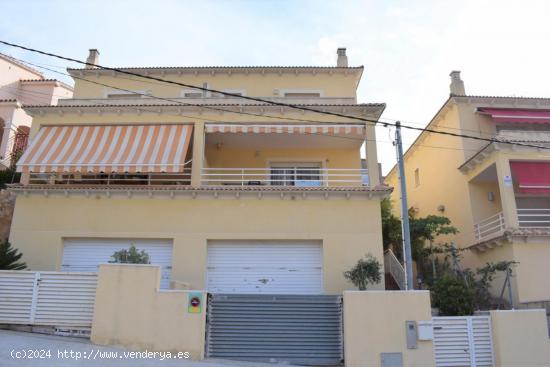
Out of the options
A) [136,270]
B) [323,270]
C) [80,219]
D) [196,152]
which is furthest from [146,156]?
[323,270]

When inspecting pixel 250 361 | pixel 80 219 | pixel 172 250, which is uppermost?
pixel 80 219

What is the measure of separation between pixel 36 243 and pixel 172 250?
5.24 meters

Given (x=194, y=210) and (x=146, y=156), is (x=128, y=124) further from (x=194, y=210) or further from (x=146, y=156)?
(x=194, y=210)

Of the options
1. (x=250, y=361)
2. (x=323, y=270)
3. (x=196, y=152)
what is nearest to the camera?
(x=250, y=361)

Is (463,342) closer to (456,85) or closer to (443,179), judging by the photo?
(443,179)

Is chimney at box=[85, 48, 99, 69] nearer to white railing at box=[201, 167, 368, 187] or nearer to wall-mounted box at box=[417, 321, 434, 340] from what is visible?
white railing at box=[201, 167, 368, 187]

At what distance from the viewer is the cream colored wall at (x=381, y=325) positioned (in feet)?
39.0

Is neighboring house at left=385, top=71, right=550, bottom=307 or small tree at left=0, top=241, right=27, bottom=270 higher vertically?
neighboring house at left=385, top=71, right=550, bottom=307

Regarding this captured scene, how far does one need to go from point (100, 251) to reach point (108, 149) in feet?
13.2

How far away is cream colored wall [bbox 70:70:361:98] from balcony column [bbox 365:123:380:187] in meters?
4.63

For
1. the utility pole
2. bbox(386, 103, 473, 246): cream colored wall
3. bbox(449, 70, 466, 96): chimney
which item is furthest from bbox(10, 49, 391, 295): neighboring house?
bbox(449, 70, 466, 96): chimney

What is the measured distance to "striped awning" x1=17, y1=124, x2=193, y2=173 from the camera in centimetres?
1753

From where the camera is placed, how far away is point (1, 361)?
986 cm

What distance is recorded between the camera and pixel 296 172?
21562mm
